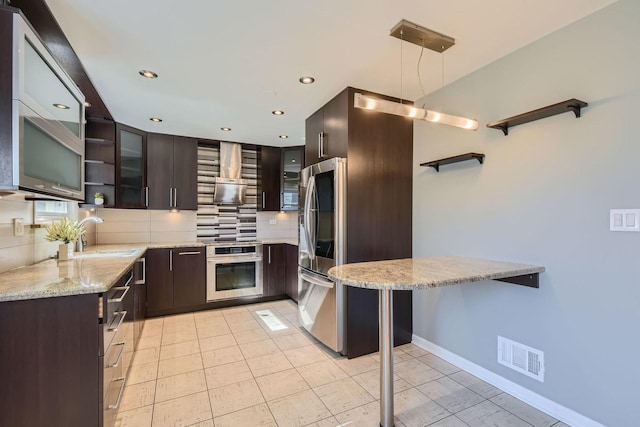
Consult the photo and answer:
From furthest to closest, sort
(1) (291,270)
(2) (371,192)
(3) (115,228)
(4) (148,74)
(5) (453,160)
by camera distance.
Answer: (1) (291,270)
(3) (115,228)
(2) (371,192)
(5) (453,160)
(4) (148,74)

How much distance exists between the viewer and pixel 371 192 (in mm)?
2830

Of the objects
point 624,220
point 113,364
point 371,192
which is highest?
point 371,192

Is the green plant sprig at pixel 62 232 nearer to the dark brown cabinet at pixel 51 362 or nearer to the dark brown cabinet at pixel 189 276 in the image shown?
the dark brown cabinet at pixel 51 362

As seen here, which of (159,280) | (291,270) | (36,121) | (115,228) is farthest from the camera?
(291,270)

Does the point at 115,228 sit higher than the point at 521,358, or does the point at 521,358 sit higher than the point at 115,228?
the point at 115,228

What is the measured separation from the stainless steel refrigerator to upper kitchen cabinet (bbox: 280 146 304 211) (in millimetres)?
1335

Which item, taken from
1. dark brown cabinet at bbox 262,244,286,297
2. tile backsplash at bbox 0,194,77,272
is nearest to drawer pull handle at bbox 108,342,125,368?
tile backsplash at bbox 0,194,77,272

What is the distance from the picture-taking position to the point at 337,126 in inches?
112

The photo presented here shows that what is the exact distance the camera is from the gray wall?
1655mm

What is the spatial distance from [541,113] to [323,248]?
194cm

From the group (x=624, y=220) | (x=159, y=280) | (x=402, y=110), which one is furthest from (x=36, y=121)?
(x=624, y=220)

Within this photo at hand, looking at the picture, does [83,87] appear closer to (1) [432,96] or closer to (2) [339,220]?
(2) [339,220]

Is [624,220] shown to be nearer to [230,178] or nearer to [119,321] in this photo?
[119,321]

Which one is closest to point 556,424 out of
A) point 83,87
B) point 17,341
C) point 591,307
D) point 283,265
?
point 591,307
